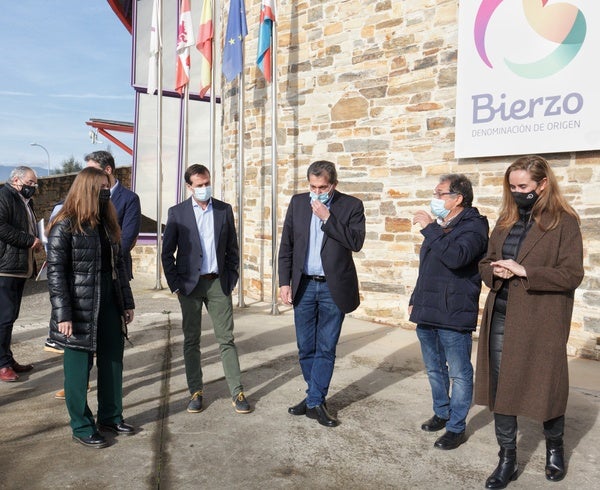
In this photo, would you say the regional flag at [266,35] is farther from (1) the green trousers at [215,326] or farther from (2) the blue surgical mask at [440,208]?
(2) the blue surgical mask at [440,208]

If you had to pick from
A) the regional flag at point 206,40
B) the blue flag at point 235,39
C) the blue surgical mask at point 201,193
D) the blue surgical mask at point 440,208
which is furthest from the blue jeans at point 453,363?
the regional flag at point 206,40

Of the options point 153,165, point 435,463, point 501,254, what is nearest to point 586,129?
point 501,254

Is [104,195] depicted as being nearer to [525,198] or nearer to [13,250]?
[13,250]

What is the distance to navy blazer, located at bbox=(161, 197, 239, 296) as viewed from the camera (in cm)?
402

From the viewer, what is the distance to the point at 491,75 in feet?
20.5

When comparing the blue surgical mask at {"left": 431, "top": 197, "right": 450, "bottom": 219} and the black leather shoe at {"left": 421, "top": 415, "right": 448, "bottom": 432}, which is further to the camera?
the black leather shoe at {"left": 421, "top": 415, "right": 448, "bottom": 432}

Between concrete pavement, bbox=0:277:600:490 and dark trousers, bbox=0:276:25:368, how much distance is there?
254 mm

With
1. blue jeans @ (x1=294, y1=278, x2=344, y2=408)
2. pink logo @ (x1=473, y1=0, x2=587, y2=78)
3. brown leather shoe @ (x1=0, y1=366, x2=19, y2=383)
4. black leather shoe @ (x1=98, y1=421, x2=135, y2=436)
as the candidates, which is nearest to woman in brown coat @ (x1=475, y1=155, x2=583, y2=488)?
blue jeans @ (x1=294, y1=278, x2=344, y2=408)

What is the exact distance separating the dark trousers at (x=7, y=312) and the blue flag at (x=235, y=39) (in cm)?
467

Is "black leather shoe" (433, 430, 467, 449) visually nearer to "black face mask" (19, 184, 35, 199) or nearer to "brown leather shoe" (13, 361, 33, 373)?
"brown leather shoe" (13, 361, 33, 373)

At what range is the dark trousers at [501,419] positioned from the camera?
3.00 meters

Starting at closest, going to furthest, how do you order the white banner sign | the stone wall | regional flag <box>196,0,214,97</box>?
1. the white banner sign
2. the stone wall
3. regional flag <box>196,0,214,97</box>

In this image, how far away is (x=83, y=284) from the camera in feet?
10.9

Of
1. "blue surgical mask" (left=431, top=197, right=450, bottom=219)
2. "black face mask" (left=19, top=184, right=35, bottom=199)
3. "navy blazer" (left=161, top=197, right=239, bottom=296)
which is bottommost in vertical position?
"navy blazer" (left=161, top=197, right=239, bottom=296)
